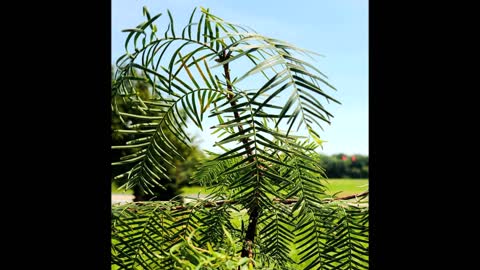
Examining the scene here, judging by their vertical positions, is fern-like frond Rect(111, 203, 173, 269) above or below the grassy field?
below

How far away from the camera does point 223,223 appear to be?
0.38 m

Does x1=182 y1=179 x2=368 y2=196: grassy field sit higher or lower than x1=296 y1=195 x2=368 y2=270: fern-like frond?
higher

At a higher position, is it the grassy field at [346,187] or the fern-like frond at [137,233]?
the grassy field at [346,187]

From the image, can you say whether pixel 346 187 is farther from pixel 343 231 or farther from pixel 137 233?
pixel 137 233

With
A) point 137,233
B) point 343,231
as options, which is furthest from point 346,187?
point 137,233

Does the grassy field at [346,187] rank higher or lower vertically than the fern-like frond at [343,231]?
higher
